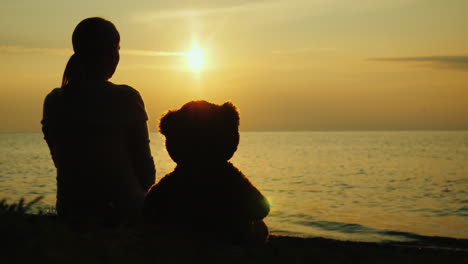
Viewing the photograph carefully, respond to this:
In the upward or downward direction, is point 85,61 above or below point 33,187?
below

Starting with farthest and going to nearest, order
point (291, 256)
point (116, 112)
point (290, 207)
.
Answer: point (290, 207)
point (116, 112)
point (291, 256)

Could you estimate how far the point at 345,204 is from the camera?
781 inches

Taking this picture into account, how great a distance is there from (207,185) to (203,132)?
0.33 metres

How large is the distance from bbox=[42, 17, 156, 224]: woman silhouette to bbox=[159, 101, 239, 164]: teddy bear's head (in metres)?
0.41

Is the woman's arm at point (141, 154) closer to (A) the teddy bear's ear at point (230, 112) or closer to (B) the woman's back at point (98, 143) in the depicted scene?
(B) the woman's back at point (98, 143)

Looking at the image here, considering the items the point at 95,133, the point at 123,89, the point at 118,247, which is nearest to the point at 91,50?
the point at 123,89

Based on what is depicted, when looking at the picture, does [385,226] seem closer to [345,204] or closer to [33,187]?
[345,204]

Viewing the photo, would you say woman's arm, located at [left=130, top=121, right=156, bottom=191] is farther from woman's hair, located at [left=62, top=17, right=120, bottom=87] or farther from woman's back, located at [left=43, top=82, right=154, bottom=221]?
woman's hair, located at [left=62, top=17, right=120, bottom=87]

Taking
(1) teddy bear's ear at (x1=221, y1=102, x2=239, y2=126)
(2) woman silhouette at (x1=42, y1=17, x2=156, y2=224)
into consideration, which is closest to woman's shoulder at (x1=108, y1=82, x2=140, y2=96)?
(2) woman silhouette at (x1=42, y1=17, x2=156, y2=224)

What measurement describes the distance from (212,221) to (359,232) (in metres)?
11.4

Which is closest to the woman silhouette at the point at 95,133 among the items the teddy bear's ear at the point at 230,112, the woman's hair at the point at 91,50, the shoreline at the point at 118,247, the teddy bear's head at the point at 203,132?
the woman's hair at the point at 91,50

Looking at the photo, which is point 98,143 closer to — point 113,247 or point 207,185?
point 207,185

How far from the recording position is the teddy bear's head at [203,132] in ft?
9.80

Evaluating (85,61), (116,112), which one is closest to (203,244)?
(116,112)
